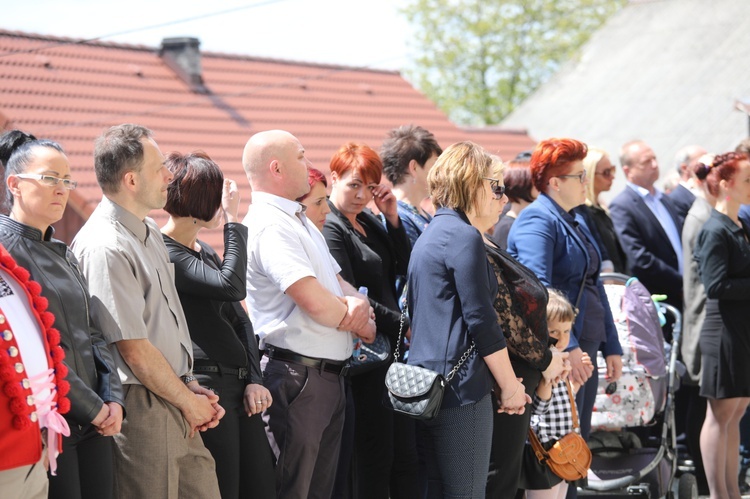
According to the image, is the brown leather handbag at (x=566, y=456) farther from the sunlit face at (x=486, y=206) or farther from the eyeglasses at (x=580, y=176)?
the eyeglasses at (x=580, y=176)

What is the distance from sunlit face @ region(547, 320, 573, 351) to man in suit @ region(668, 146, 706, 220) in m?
3.35

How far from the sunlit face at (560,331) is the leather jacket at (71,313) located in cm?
231

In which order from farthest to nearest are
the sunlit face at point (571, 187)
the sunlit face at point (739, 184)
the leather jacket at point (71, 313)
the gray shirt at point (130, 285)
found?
the sunlit face at point (739, 184) → the sunlit face at point (571, 187) → the gray shirt at point (130, 285) → the leather jacket at point (71, 313)

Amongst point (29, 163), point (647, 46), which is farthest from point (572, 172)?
point (647, 46)

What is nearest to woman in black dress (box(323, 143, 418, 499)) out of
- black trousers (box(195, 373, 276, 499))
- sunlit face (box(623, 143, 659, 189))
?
black trousers (box(195, 373, 276, 499))

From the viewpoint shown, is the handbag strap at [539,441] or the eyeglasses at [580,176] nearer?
the handbag strap at [539,441]

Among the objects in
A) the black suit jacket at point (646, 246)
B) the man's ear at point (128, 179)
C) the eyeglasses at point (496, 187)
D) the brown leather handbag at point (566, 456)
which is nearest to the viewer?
the man's ear at point (128, 179)

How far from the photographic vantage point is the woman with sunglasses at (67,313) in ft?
10.5

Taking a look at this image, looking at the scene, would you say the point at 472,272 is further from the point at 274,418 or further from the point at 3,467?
the point at 3,467

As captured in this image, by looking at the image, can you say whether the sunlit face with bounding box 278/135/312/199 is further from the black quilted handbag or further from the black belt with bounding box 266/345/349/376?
the black quilted handbag

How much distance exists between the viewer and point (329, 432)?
4.45 m

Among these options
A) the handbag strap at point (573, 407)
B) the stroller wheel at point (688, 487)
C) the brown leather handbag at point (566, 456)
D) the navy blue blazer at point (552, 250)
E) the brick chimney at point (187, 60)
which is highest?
the brick chimney at point (187, 60)

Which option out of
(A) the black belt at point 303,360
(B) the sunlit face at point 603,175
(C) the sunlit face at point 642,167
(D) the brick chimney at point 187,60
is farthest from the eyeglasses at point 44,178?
(D) the brick chimney at point 187,60

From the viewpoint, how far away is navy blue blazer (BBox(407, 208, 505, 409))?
4.05m
